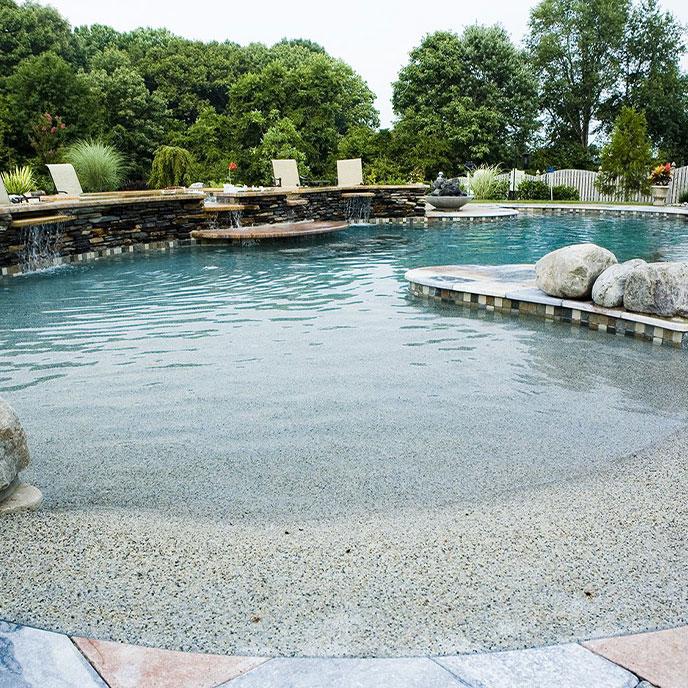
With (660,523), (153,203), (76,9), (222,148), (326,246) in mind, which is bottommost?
(660,523)

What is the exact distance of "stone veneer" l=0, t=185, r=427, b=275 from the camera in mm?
10195

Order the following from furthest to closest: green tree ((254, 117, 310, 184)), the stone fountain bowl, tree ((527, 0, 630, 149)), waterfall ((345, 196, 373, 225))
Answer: tree ((527, 0, 630, 149)) < green tree ((254, 117, 310, 184)) < the stone fountain bowl < waterfall ((345, 196, 373, 225))

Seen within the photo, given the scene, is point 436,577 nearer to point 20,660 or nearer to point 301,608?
point 301,608

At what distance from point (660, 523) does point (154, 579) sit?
1898 millimetres

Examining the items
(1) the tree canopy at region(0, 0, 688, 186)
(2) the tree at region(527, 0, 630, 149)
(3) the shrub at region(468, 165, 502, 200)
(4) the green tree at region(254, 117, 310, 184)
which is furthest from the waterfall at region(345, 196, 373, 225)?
(2) the tree at region(527, 0, 630, 149)

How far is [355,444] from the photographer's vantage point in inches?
154

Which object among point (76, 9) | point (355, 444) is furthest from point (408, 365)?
point (76, 9)

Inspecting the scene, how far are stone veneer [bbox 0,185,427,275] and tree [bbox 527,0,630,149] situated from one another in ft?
60.1

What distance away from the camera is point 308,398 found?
4.59m

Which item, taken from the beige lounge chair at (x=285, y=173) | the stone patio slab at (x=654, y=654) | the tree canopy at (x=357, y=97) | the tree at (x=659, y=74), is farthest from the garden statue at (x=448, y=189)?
the stone patio slab at (x=654, y=654)

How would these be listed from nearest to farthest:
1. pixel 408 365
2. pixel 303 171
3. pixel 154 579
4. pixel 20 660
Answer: pixel 20 660
pixel 154 579
pixel 408 365
pixel 303 171

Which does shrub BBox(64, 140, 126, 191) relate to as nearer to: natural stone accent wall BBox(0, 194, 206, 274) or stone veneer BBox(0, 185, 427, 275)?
stone veneer BBox(0, 185, 427, 275)

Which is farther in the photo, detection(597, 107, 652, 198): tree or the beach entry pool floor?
detection(597, 107, 652, 198): tree

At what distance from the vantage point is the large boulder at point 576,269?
669cm
